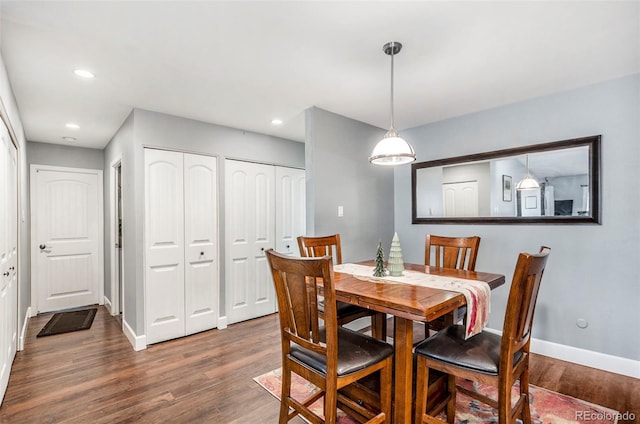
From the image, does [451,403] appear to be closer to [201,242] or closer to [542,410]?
[542,410]

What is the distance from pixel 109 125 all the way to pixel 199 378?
2.91m

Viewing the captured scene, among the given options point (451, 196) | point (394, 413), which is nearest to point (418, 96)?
point (451, 196)

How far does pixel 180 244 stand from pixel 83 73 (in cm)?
172

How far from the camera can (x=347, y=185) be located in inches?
134

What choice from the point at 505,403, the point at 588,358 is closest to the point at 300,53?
the point at 505,403

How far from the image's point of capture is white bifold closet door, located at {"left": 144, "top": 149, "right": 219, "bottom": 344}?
3102mm

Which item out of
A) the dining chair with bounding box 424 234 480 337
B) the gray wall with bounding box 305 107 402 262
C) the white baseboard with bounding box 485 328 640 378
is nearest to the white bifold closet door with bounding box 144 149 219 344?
the gray wall with bounding box 305 107 402 262

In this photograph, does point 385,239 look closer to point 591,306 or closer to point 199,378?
point 591,306

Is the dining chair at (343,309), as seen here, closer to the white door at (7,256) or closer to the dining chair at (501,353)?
the dining chair at (501,353)

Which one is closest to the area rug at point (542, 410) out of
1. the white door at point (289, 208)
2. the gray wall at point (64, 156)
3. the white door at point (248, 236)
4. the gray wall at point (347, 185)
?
the gray wall at point (347, 185)

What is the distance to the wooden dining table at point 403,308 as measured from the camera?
142 centimetres

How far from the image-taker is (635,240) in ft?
7.93

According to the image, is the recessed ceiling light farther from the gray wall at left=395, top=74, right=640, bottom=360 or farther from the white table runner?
the gray wall at left=395, top=74, right=640, bottom=360

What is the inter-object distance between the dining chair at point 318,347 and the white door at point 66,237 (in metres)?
4.25
